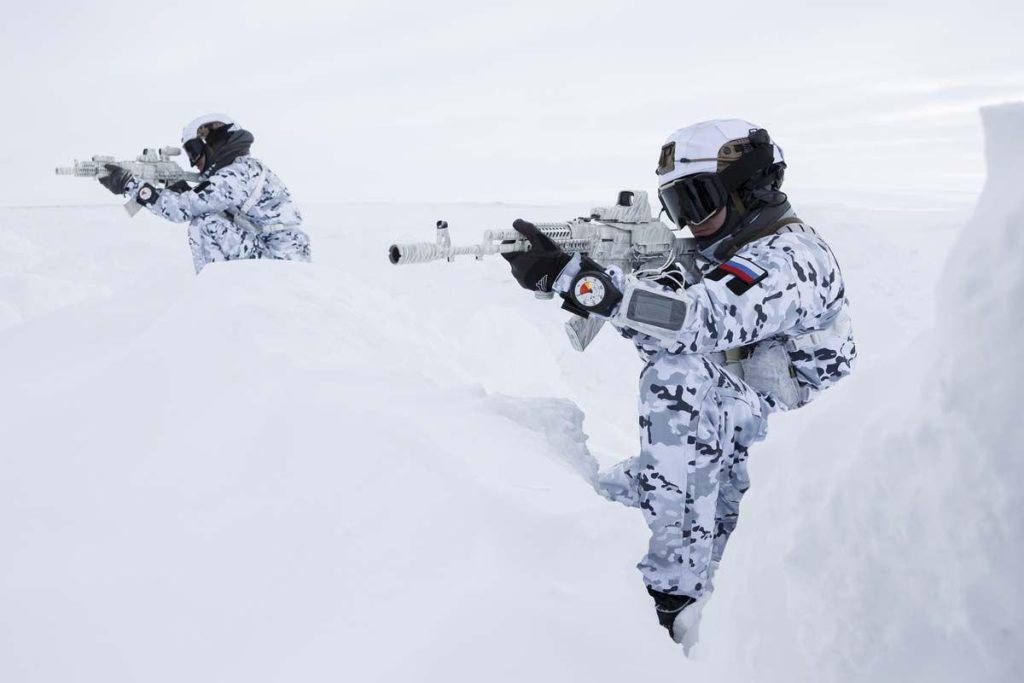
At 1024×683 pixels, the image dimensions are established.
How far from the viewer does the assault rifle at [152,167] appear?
7.38 metres

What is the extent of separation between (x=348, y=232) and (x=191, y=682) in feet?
43.7

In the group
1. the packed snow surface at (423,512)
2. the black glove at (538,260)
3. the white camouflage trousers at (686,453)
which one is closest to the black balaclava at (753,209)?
the white camouflage trousers at (686,453)

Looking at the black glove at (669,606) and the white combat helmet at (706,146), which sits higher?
the white combat helmet at (706,146)

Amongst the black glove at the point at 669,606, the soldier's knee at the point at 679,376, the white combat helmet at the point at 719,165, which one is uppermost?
the white combat helmet at the point at 719,165

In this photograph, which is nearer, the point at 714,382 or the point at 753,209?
the point at 714,382

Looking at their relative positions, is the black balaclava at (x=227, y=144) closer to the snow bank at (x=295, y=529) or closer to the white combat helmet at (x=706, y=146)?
the snow bank at (x=295, y=529)

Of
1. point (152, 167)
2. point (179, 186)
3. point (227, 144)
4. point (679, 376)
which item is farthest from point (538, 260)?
point (152, 167)

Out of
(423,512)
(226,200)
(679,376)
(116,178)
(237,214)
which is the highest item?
(116,178)

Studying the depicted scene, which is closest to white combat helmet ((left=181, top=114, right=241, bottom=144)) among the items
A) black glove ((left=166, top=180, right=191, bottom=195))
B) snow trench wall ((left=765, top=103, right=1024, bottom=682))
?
black glove ((left=166, top=180, right=191, bottom=195))

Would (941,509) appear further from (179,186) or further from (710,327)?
(179,186)

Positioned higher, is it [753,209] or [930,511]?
[753,209]

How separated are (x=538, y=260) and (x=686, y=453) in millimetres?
837

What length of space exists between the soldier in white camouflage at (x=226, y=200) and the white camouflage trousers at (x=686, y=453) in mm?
4988

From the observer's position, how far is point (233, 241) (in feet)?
22.9
